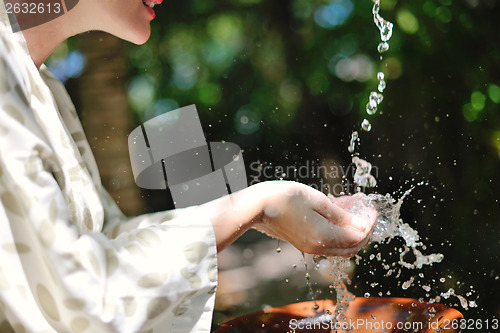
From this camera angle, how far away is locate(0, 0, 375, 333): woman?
1.24ft

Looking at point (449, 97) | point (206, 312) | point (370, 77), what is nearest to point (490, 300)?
point (449, 97)

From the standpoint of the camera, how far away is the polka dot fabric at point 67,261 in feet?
1.24

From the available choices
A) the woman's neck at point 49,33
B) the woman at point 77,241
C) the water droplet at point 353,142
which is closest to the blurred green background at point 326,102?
the water droplet at point 353,142

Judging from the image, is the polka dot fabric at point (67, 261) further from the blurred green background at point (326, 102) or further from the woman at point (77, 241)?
the blurred green background at point (326, 102)

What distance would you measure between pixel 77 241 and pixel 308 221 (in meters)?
0.22

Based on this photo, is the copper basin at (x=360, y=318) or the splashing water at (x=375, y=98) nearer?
the copper basin at (x=360, y=318)

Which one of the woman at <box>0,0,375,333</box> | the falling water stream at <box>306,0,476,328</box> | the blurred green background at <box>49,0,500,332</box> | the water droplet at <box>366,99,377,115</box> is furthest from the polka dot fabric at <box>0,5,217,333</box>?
the water droplet at <box>366,99,377,115</box>

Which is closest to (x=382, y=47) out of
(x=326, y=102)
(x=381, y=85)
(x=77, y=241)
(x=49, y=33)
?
(x=381, y=85)

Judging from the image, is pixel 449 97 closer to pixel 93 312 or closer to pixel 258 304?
pixel 258 304

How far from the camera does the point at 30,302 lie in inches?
15.4

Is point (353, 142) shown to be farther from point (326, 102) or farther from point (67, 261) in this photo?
point (67, 261)

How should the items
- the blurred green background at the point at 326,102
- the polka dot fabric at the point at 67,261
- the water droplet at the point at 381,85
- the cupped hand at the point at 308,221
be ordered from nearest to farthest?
the polka dot fabric at the point at 67,261
the cupped hand at the point at 308,221
the blurred green background at the point at 326,102
the water droplet at the point at 381,85

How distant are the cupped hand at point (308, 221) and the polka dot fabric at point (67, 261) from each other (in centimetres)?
9

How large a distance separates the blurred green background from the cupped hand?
1.40 feet
